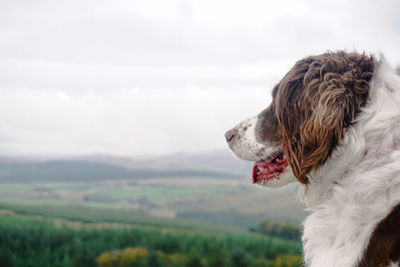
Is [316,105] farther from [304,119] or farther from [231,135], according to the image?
[231,135]

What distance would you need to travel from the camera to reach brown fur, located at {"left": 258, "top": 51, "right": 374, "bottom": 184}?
121 inches

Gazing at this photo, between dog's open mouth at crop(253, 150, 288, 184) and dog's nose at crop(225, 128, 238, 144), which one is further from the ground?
dog's nose at crop(225, 128, 238, 144)

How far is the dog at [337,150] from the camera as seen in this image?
2.76 meters

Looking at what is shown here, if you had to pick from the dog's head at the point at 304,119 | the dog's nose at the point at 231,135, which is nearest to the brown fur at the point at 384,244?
the dog's head at the point at 304,119

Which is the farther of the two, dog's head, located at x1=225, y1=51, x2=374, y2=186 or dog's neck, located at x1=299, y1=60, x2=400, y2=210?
dog's head, located at x1=225, y1=51, x2=374, y2=186

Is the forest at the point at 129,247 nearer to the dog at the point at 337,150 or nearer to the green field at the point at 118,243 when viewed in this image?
the green field at the point at 118,243

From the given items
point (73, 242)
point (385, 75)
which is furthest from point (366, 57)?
point (73, 242)

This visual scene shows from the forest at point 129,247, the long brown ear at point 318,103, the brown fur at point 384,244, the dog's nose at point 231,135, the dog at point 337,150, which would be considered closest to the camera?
the brown fur at point 384,244

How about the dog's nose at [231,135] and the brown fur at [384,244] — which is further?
the dog's nose at [231,135]

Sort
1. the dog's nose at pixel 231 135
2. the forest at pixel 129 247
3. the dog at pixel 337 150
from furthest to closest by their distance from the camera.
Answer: the forest at pixel 129 247 < the dog's nose at pixel 231 135 < the dog at pixel 337 150

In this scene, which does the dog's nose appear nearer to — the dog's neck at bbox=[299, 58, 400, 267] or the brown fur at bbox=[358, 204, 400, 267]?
the dog's neck at bbox=[299, 58, 400, 267]

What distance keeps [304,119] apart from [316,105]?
168mm

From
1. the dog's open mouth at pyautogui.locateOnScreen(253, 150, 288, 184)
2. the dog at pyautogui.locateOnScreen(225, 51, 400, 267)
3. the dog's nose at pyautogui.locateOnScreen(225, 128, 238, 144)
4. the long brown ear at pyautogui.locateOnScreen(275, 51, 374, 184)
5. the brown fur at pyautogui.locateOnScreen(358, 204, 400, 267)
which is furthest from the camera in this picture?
the dog's nose at pyautogui.locateOnScreen(225, 128, 238, 144)

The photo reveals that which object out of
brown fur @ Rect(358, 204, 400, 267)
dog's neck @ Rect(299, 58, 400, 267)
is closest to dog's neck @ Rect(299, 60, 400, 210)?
dog's neck @ Rect(299, 58, 400, 267)
